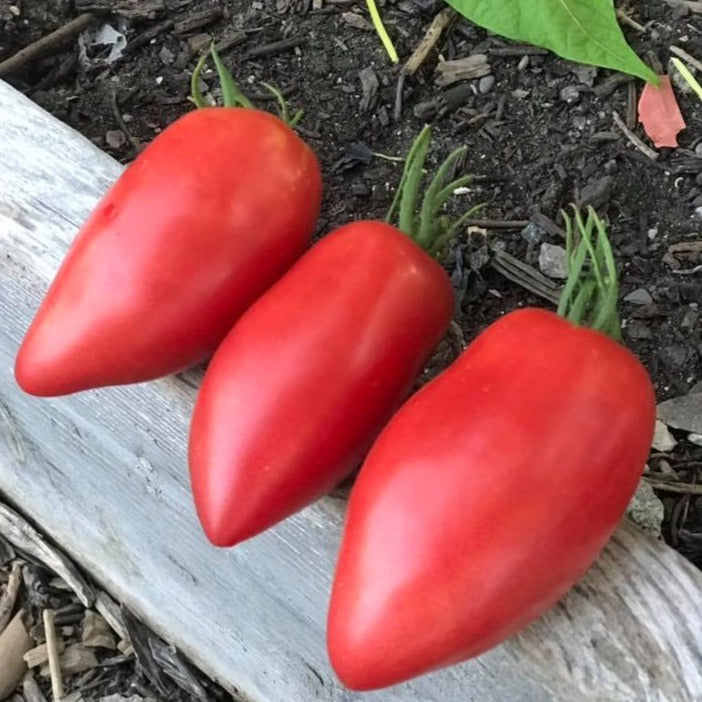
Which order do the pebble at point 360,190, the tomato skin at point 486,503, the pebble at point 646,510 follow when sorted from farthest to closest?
the pebble at point 360,190 → the pebble at point 646,510 → the tomato skin at point 486,503

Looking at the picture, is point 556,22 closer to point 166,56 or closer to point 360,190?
point 360,190

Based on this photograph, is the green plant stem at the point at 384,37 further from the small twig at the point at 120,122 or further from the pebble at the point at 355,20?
the small twig at the point at 120,122

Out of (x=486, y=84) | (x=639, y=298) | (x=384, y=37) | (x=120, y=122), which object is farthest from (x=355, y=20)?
(x=639, y=298)

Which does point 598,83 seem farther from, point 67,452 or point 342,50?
point 67,452

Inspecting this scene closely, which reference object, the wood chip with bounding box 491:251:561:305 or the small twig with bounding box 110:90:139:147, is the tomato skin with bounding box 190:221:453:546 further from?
the small twig with bounding box 110:90:139:147

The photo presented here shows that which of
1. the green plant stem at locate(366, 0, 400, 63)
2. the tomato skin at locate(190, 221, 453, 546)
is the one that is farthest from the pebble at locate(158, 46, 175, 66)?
the tomato skin at locate(190, 221, 453, 546)

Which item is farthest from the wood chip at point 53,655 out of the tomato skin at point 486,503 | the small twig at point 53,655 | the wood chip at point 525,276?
the tomato skin at point 486,503
